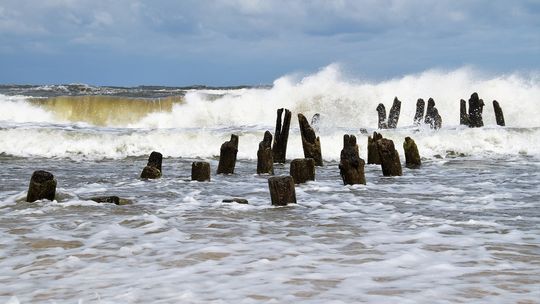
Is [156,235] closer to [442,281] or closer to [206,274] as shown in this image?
[206,274]

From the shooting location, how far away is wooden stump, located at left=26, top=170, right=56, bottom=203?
8.01 metres

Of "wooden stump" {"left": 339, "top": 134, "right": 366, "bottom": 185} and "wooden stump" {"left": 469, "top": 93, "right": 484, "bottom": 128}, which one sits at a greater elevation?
"wooden stump" {"left": 469, "top": 93, "right": 484, "bottom": 128}

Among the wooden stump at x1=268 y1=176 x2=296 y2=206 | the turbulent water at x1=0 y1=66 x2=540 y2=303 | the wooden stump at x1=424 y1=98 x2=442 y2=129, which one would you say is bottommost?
the turbulent water at x1=0 y1=66 x2=540 y2=303

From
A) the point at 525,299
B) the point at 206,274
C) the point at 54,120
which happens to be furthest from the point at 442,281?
the point at 54,120

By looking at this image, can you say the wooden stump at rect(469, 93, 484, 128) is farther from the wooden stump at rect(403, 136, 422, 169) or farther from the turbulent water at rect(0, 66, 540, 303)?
the wooden stump at rect(403, 136, 422, 169)

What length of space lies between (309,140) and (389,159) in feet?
7.78

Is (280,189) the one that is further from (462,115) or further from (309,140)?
(462,115)

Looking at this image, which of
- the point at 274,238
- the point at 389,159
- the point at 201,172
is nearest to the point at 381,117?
the point at 389,159

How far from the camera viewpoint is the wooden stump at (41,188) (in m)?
8.01

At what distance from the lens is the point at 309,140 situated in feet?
44.3

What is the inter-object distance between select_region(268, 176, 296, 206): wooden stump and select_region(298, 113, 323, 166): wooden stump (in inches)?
211

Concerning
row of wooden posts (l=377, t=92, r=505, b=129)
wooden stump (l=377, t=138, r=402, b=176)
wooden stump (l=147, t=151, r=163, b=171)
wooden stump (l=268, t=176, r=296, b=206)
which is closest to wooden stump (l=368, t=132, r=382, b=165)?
wooden stump (l=377, t=138, r=402, b=176)

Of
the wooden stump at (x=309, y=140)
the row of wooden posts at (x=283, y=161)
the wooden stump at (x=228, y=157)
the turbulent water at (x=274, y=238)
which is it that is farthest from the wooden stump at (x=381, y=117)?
the wooden stump at (x=228, y=157)

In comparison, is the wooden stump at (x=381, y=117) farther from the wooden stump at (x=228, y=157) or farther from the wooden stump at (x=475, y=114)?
the wooden stump at (x=228, y=157)
